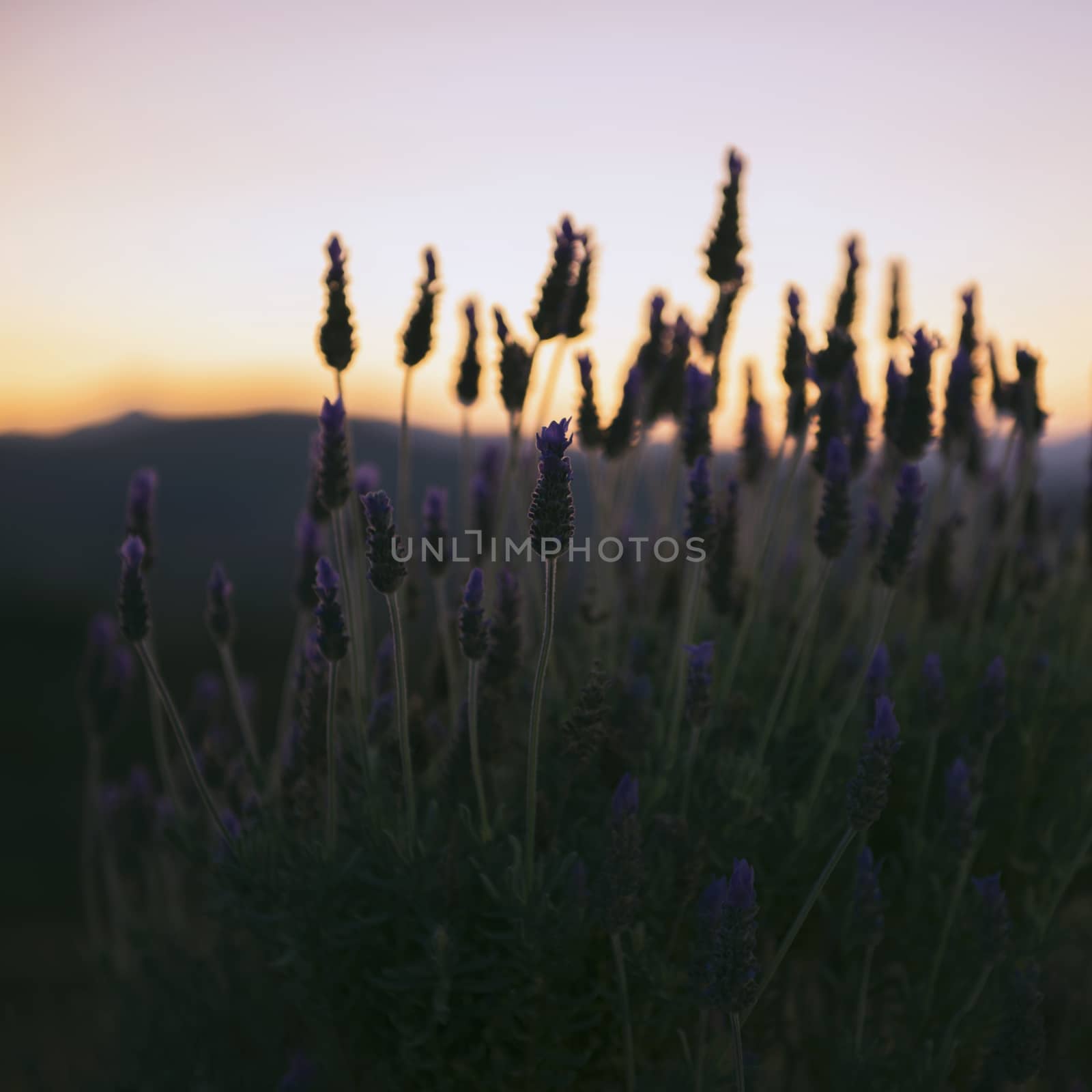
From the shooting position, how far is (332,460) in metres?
1.46

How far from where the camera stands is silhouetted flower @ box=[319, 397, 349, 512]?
145 centimetres

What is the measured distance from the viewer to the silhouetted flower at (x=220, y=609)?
1.81m

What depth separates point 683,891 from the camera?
1396 mm

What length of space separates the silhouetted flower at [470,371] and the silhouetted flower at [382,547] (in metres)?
0.81

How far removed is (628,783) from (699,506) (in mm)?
525

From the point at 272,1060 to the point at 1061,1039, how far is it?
6.54ft

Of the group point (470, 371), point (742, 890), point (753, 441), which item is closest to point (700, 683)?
point (742, 890)

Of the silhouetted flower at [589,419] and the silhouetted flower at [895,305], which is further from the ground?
the silhouetted flower at [895,305]

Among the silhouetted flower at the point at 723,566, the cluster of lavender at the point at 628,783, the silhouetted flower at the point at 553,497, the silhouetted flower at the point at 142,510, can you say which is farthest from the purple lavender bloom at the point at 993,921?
the silhouetted flower at the point at 142,510

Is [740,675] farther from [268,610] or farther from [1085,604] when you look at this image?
[268,610]

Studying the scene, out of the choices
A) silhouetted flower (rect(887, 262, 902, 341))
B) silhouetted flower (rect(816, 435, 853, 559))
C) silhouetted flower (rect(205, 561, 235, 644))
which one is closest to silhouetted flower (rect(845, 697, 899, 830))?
silhouetted flower (rect(816, 435, 853, 559))

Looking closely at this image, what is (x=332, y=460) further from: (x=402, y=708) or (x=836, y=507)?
(x=836, y=507)

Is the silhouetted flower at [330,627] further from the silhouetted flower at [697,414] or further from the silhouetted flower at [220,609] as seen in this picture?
the silhouetted flower at [697,414]

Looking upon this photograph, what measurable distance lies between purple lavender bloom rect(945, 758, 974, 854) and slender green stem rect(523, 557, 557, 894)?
0.64 metres
